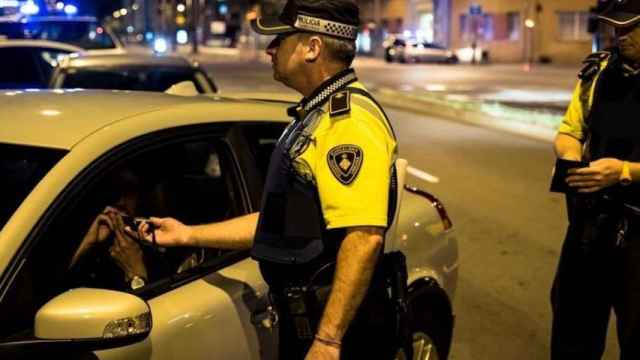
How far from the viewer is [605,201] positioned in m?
3.60

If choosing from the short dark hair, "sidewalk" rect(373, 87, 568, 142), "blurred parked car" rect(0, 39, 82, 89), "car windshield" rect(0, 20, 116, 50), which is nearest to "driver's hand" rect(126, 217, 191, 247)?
the short dark hair

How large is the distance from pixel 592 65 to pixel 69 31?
15460 millimetres

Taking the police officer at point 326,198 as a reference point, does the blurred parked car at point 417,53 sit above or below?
below

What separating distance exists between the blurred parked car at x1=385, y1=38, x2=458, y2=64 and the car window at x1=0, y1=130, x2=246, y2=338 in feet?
154

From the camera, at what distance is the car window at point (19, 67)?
11.4 metres

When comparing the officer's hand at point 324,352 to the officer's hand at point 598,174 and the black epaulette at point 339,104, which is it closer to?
the black epaulette at point 339,104

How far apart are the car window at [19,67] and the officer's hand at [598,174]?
8926 mm

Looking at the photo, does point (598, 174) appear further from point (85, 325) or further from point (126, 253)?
point (85, 325)

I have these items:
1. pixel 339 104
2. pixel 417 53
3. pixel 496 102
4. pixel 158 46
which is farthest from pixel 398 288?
pixel 417 53

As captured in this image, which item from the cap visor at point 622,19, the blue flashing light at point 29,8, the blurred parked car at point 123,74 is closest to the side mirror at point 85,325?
the cap visor at point 622,19

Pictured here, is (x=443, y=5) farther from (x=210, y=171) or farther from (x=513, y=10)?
(x=210, y=171)

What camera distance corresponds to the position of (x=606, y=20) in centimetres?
354

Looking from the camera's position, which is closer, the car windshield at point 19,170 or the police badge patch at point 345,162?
the police badge patch at point 345,162

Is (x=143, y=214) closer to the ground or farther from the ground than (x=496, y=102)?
farther from the ground
